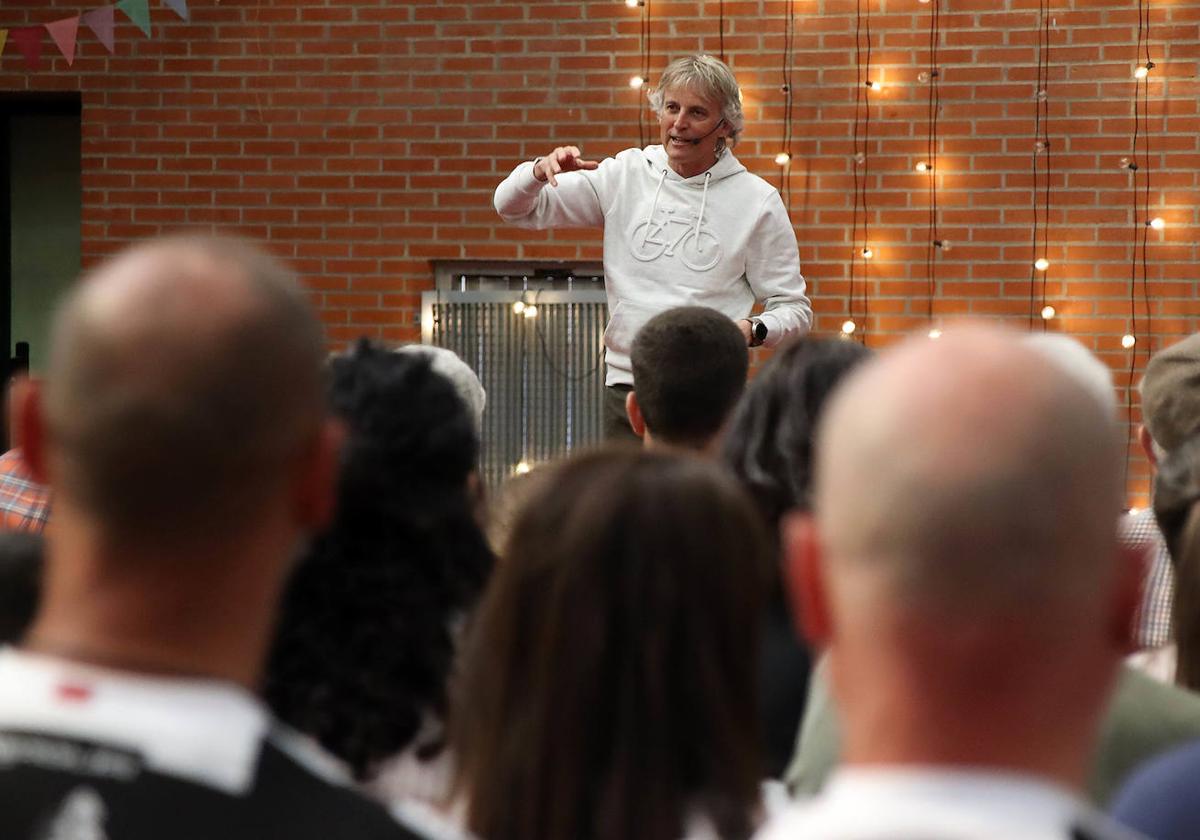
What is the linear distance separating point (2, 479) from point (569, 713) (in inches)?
79.8

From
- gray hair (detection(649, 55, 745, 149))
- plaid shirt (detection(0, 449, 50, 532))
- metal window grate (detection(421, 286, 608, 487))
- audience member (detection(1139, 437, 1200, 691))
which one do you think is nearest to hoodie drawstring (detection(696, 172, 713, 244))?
gray hair (detection(649, 55, 745, 149))

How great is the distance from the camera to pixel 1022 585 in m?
0.80

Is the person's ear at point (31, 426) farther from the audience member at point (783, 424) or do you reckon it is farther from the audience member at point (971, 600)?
the audience member at point (783, 424)

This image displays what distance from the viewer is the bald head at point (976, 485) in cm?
79

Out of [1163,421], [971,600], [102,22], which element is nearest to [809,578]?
[971,600]

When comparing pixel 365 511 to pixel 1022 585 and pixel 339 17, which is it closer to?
pixel 1022 585

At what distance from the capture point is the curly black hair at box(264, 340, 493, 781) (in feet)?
5.12

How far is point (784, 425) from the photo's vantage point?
84.7 inches

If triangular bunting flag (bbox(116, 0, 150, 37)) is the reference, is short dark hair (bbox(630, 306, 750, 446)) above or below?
below

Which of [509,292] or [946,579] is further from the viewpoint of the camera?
[509,292]

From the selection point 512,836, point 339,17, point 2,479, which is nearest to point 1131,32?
point 339,17

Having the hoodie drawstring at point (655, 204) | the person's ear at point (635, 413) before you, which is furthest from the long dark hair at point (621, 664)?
the hoodie drawstring at point (655, 204)

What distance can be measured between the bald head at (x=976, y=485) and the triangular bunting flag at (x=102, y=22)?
5254mm

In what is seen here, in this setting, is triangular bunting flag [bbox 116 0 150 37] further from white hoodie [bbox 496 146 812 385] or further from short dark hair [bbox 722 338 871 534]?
short dark hair [bbox 722 338 871 534]
